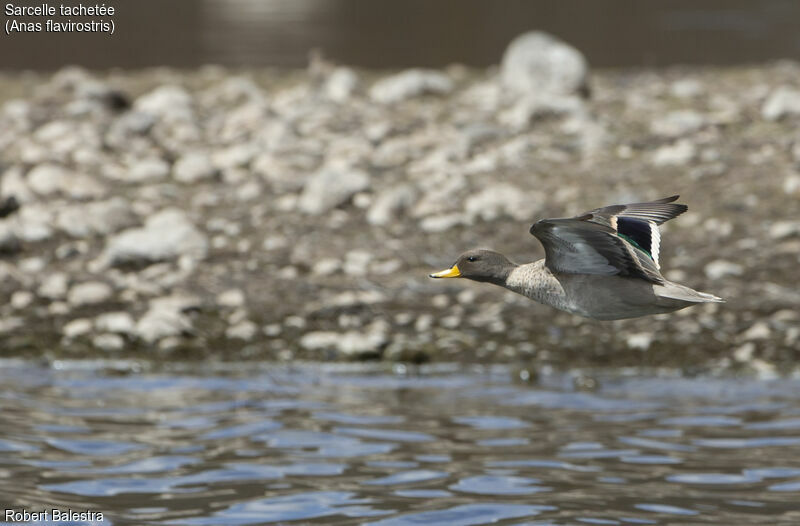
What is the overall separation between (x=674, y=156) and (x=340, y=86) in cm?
482

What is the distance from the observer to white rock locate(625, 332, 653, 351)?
1005 centimetres

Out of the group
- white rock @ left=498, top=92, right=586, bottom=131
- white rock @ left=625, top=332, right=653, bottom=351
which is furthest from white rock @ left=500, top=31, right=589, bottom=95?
white rock @ left=625, top=332, right=653, bottom=351

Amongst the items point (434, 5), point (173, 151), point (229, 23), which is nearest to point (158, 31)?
point (229, 23)

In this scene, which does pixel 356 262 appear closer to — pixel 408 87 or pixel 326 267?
pixel 326 267

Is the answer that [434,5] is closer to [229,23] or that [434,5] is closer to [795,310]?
[229,23]

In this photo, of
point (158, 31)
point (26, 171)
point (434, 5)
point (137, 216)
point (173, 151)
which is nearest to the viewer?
point (137, 216)

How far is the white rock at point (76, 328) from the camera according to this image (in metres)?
10.4

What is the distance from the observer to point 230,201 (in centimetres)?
1257

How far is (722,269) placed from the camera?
1064 centimetres

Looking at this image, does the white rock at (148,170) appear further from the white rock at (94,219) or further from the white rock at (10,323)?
the white rock at (10,323)

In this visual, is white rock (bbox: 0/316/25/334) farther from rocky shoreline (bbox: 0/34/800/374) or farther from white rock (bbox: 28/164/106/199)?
white rock (bbox: 28/164/106/199)

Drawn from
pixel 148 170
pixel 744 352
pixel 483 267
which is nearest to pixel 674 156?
pixel 744 352

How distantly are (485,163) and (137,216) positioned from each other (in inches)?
135

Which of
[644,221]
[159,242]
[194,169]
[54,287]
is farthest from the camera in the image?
[194,169]
